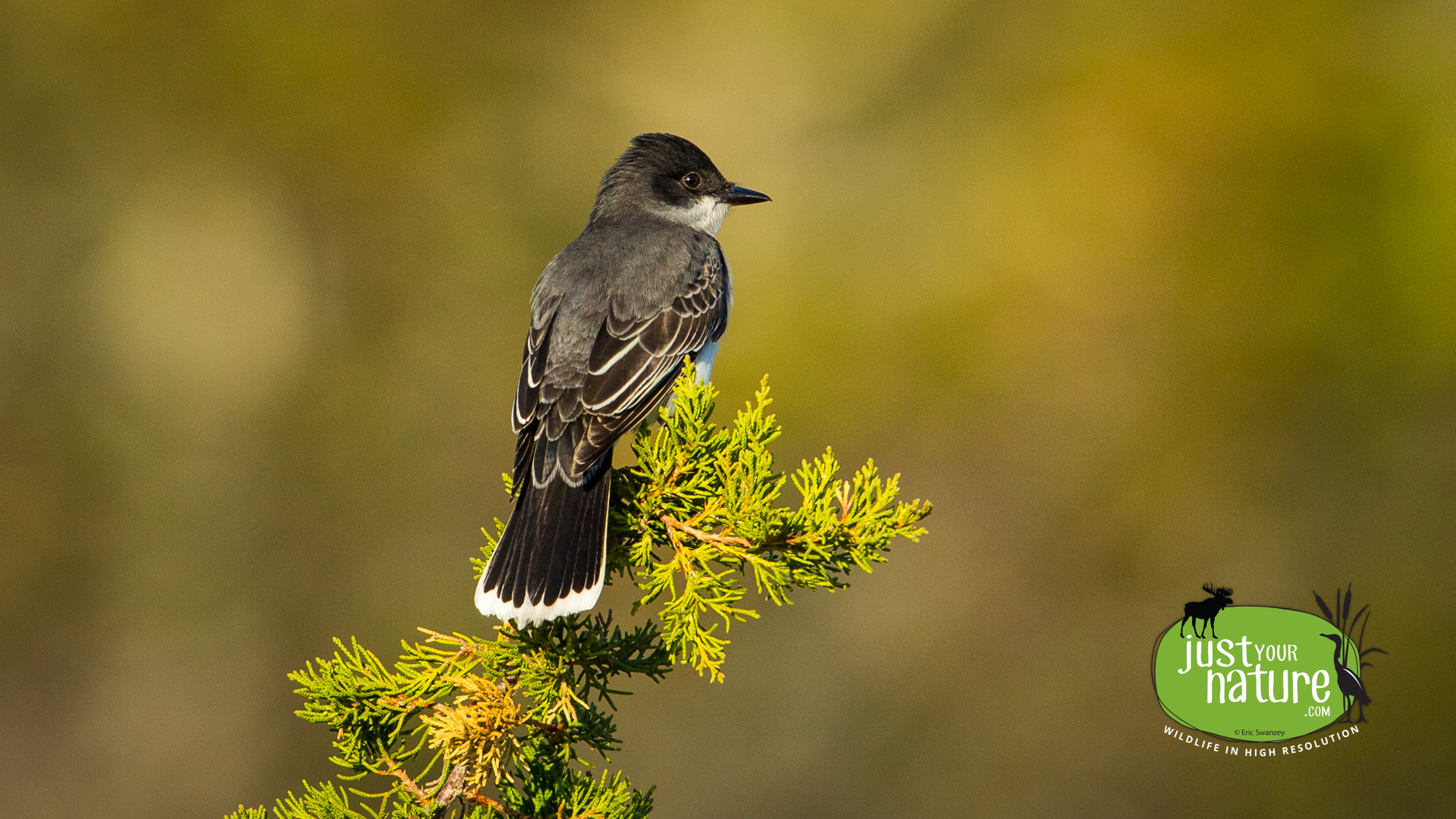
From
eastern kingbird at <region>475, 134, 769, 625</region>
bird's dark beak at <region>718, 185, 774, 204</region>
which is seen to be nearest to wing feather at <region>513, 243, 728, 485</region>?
eastern kingbird at <region>475, 134, 769, 625</region>

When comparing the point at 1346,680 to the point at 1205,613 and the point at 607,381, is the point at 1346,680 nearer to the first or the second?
the point at 1205,613

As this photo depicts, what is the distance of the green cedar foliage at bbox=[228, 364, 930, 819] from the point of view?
243cm

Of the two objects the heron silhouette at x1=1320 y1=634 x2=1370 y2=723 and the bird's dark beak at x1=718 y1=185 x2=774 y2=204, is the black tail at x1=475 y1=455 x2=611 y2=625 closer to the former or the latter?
the bird's dark beak at x1=718 y1=185 x2=774 y2=204

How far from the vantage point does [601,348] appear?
4039mm

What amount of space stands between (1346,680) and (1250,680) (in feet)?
3.13

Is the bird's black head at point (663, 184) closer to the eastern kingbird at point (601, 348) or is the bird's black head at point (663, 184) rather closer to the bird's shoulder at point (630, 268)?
the eastern kingbird at point (601, 348)

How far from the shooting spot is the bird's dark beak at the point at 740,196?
5.37 m

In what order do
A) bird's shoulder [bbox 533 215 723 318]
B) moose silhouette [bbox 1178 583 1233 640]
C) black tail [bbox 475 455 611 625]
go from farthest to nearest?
moose silhouette [bbox 1178 583 1233 640]
bird's shoulder [bbox 533 215 723 318]
black tail [bbox 475 455 611 625]

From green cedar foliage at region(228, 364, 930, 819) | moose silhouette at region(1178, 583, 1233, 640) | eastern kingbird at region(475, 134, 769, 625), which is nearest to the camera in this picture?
green cedar foliage at region(228, 364, 930, 819)

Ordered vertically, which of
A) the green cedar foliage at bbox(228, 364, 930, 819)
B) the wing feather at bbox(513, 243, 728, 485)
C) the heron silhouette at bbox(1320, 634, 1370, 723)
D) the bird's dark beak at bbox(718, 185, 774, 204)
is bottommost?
the green cedar foliage at bbox(228, 364, 930, 819)

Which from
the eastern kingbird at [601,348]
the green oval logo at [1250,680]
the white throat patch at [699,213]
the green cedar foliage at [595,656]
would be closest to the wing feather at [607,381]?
the eastern kingbird at [601,348]

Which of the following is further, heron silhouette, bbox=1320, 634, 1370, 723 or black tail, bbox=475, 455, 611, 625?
heron silhouette, bbox=1320, 634, 1370, 723

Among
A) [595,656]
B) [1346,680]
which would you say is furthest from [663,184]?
[1346,680]

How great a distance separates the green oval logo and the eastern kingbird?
2.60 meters
